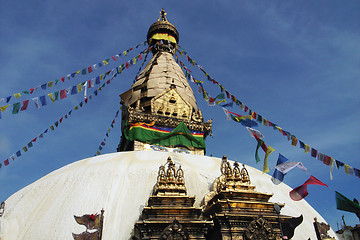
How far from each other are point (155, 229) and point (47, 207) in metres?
3.91

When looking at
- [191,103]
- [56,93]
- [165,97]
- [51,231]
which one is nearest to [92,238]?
[51,231]

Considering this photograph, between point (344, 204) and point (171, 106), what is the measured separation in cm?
1142

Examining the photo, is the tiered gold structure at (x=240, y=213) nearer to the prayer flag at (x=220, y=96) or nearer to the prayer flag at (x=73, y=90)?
the prayer flag at (x=220, y=96)

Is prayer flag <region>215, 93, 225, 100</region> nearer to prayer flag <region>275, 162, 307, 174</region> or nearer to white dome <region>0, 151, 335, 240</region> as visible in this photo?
white dome <region>0, 151, 335, 240</region>

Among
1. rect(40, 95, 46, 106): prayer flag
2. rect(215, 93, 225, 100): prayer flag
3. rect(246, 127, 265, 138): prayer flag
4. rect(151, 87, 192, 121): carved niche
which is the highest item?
rect(151, 87, 192, 121): carved niche

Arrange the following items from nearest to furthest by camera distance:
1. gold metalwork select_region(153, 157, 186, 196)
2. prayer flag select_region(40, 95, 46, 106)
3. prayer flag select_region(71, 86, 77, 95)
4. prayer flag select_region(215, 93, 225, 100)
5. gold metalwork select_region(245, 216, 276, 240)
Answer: gold metalwork select_region(245, 216, 276, 240) → gold metalwork select_region(153, 157, 186, 196) → prayer flag select_region(40, 95, 46, 106) → prayer flag select_region(215, 93, 225, 100) → prayer flag select_region(71, 86, 77, 95)

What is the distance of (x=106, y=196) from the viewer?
8773mm

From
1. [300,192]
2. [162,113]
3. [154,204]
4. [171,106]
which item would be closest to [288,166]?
[300,192]

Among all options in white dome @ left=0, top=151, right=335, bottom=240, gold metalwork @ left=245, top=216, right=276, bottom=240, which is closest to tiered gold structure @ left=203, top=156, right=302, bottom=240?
gold metalwork @ left=245, top=216, right=276, bottom=240

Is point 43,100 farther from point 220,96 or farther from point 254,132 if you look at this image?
point 254,132

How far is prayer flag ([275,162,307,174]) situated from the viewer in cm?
839

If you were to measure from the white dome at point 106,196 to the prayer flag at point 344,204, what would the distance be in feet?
5.67

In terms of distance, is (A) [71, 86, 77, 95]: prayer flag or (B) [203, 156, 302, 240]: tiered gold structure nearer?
(B) [203, 156, 302, 240]: tiered gold structure

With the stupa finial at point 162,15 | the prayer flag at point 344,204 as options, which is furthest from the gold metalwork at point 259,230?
the stupa finial at point 162,15
